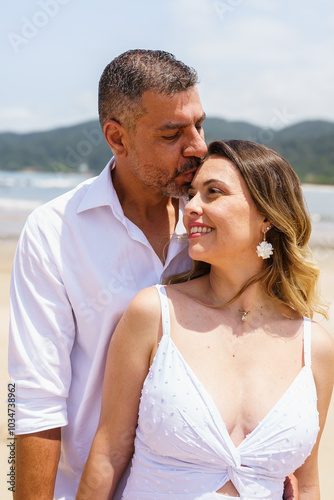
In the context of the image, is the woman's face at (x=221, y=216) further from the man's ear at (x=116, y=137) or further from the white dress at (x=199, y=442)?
the man's ear at (x=116, y=137)

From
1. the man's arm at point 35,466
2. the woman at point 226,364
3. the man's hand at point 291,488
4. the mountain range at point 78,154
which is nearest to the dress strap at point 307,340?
the woman at point 226,364

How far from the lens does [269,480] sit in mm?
2660

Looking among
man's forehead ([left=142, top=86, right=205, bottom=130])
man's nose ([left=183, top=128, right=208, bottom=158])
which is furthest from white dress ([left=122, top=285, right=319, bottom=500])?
man's forehead ([left=142, top=86, right=205, bottom=130])

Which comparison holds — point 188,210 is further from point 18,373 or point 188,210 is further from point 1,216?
point 1,216

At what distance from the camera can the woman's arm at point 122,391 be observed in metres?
2.69

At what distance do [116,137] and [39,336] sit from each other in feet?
3.96

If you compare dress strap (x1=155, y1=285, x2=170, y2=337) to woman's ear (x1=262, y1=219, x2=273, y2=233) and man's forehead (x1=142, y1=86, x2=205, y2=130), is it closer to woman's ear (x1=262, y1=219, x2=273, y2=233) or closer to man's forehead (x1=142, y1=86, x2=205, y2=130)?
woman's ear (x1=262, y1=219, x2=273, y2=233)

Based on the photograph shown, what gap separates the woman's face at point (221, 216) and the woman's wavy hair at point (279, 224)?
0.05 m

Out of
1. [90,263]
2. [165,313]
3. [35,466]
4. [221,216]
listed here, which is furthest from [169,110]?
[35,466]

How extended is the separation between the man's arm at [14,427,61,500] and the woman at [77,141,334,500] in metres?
0.27

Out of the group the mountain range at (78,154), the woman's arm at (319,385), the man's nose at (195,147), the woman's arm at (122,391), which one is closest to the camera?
the woman's arm at (122,391)

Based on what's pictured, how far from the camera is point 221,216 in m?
2.77

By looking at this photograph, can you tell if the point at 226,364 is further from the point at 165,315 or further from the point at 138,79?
the point at 138,79

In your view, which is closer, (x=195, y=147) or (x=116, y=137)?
(x=195, y=147)
